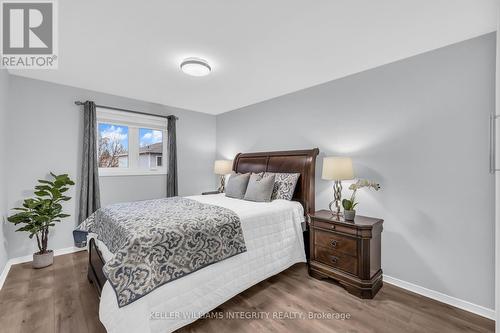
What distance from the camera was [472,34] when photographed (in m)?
1.92

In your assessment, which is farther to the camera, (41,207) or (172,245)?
(41,207)

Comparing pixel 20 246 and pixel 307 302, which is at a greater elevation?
pixel 20 246

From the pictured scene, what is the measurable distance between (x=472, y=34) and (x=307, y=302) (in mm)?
2837

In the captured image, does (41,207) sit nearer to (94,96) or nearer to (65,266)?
(65,266)

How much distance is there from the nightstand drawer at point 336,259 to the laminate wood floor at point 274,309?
0.75 feet

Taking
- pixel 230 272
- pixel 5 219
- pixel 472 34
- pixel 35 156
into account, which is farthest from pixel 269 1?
pixel 5 219

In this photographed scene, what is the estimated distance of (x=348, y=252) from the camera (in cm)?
Answer: 226

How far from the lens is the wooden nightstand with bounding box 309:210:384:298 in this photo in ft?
7.06

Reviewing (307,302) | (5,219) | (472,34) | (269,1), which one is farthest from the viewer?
(5,219)

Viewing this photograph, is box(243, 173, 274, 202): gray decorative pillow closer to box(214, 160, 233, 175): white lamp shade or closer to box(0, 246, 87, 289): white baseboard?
box(214, 160, 233, 175): white lamp shade

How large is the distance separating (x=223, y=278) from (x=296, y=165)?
1902 mm

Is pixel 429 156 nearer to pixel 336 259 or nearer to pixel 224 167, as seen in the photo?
pixel 336 259

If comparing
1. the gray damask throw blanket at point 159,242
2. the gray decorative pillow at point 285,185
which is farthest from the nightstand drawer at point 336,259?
the gray damask throw blanket at point 159,242

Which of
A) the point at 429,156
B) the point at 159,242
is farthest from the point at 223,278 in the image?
the point at 429,156
